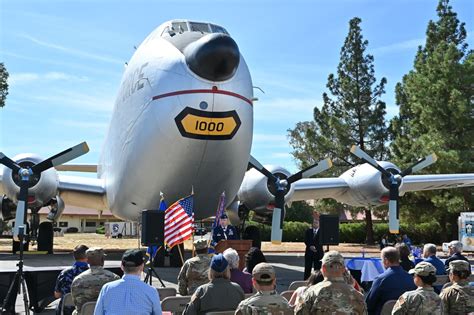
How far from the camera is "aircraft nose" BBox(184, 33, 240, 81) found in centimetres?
1486

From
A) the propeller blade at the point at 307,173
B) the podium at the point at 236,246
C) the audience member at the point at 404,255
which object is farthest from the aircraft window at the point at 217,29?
the audience member at the point at 404,255

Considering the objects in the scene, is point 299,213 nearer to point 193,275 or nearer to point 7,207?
point 7,207

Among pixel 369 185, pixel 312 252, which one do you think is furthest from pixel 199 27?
pixel 369 185

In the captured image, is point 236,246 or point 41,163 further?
point 41,163

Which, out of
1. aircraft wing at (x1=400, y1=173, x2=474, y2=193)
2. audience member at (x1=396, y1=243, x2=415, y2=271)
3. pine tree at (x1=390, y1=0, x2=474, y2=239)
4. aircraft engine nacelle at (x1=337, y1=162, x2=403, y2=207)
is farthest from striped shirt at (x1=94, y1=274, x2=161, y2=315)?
pine tree at (x1=390, y1=0, x2=474, y2=239)

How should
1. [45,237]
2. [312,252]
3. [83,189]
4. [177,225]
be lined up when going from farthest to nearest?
[45,237], [83,189], [312,252], [177,225]

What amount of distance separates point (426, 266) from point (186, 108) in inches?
425

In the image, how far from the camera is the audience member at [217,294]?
5.20 meters

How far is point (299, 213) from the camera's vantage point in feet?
179

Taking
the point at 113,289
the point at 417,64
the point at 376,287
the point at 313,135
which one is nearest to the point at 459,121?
the point at 417,64

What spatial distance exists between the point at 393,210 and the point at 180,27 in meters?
10.1

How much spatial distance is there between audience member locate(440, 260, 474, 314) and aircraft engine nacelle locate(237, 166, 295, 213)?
14.0 metres

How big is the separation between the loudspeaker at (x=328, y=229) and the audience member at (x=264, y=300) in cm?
829

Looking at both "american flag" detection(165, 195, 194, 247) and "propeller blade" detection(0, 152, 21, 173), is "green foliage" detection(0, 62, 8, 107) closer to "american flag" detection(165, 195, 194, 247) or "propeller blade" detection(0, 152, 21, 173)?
"propeller blade" detection(0, 152, 21, 173)
